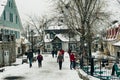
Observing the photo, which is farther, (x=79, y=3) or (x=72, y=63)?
(x=79, y=3)

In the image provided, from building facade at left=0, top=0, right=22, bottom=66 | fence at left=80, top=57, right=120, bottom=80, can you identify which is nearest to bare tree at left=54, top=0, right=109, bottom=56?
building facade at left=0, top=0, right=22, bottom=66

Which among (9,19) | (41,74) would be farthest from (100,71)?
(9,19)

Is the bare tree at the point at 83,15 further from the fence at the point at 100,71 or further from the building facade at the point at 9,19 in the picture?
the fence at the point at 100,71

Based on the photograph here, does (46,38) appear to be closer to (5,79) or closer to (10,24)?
(10,24)

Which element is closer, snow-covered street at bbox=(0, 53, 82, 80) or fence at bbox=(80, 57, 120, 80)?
fence at bbox=(80, 57, 120, 80)

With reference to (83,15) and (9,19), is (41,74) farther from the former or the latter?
(9,19)

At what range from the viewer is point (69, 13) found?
4025cm

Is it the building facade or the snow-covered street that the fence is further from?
the building facade

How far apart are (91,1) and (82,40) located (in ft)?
17.2

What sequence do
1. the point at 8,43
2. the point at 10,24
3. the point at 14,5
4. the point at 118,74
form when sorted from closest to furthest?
the point at 118,74 → the point at 8,43 → the point at 10,24 → the point at 14,5

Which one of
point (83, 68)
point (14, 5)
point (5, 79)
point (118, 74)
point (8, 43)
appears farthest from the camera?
point (14, 5)

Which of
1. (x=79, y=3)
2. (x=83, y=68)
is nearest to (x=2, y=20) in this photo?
(x=79, y=3)

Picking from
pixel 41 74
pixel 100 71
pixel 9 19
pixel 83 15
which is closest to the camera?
pixel 100 71

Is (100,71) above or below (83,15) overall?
below
